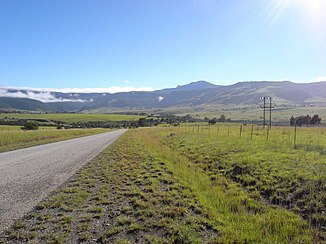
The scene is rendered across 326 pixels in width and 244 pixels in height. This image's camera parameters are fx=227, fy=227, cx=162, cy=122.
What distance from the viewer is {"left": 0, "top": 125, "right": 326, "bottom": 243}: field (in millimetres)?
5816

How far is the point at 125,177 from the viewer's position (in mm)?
11398

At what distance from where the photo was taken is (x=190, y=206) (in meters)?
7.54

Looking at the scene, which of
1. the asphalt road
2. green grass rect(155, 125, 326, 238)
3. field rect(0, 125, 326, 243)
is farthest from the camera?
green grass rect(155, 125, 326, 238)

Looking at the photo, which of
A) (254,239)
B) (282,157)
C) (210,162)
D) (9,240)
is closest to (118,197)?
(9,240)

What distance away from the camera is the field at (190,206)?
5.82m

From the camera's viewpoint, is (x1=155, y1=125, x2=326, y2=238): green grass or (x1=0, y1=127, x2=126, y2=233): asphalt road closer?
(x1=0, y1=127, x2=126, y2=233): asphalt road

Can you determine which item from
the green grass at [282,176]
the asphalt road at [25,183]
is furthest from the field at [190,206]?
the asphalt road at [25,183]

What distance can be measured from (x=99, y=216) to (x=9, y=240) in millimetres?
2238

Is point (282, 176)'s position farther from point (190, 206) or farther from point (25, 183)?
point (25, 183)

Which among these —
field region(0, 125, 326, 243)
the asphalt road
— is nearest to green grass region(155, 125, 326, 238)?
field region(0, 125, 326, 243)

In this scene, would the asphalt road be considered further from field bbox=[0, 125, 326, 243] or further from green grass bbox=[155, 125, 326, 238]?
green grass bbox=[155, 125, 326, 238]

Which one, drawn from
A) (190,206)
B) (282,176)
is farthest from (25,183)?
(282,176)

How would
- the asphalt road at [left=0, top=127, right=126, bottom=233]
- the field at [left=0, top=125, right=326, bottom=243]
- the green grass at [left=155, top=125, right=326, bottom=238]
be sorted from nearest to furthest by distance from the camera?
the field at [left=0, top=125, right=326, bottom=243]
the asphalt road at [left=0, top=127, right=126, bottom=233]
the green grass at [left=155, top=125, right=326, bottom=238]

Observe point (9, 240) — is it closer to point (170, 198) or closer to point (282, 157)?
point (170, 198)
